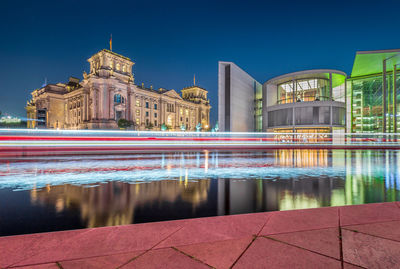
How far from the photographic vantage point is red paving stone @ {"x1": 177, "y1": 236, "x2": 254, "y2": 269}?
2.20 metres

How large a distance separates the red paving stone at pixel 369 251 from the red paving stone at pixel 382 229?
14cm

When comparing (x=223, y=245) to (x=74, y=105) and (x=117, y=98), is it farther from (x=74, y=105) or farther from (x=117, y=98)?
(x=74, y=105)

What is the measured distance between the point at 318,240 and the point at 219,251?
1228mm

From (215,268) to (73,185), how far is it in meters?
5.45

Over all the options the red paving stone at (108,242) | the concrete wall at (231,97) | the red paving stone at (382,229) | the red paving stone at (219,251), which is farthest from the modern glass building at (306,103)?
the red paving stone at (108,242)

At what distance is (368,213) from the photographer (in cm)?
353

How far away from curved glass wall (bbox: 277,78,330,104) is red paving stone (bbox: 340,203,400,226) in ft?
143

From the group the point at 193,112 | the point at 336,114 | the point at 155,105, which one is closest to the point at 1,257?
the point at 336,114

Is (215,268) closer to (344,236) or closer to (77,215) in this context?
(344,236)

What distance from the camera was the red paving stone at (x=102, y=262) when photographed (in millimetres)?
2122

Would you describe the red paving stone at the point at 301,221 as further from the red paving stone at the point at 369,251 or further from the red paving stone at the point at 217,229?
the red paving stone at the point at 369,251

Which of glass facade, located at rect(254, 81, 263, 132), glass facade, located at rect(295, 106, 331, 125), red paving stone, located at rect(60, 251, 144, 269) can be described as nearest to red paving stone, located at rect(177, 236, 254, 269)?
red paving stone, located at rect(60, 251, 144, 269)

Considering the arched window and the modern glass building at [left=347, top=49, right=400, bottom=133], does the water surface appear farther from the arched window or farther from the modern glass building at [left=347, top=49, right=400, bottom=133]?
the arched window

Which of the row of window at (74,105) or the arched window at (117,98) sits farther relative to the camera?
the row of window at (74,105)
